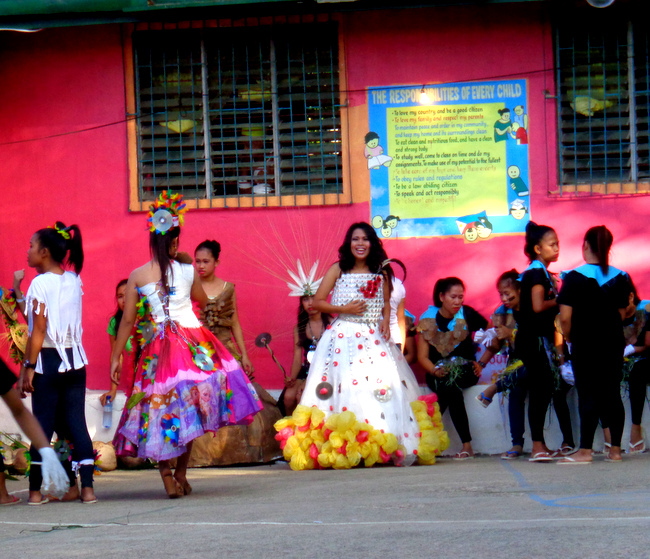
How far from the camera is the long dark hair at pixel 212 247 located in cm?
977

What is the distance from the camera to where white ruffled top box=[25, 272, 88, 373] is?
729 cm

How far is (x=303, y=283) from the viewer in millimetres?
10156

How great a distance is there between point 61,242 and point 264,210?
329cm

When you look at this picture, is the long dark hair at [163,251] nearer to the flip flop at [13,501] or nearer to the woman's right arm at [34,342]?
the woman's right arm at [34,342]

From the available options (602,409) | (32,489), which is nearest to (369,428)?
(602,409)

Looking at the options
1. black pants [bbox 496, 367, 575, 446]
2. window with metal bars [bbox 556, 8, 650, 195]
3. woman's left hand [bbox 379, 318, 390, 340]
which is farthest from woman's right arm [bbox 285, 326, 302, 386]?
window with metal bars [bbox 556, 8, 650, 195]

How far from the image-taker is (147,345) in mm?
7363

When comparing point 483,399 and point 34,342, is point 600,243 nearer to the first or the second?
point 483,399

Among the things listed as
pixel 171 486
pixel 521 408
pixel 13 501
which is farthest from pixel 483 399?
pixel 13 501

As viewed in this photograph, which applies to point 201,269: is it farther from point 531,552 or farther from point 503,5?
point 531,552

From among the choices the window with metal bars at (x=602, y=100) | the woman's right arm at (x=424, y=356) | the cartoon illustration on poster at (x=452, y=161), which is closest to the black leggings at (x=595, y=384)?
the woman's right arm at (x=424, y=356)

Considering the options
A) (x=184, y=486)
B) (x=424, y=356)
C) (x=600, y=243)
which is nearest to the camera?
(x=184, y=486)

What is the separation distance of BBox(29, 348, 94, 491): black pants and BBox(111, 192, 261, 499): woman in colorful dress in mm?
Result: 280

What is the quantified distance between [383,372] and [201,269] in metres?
1.88
